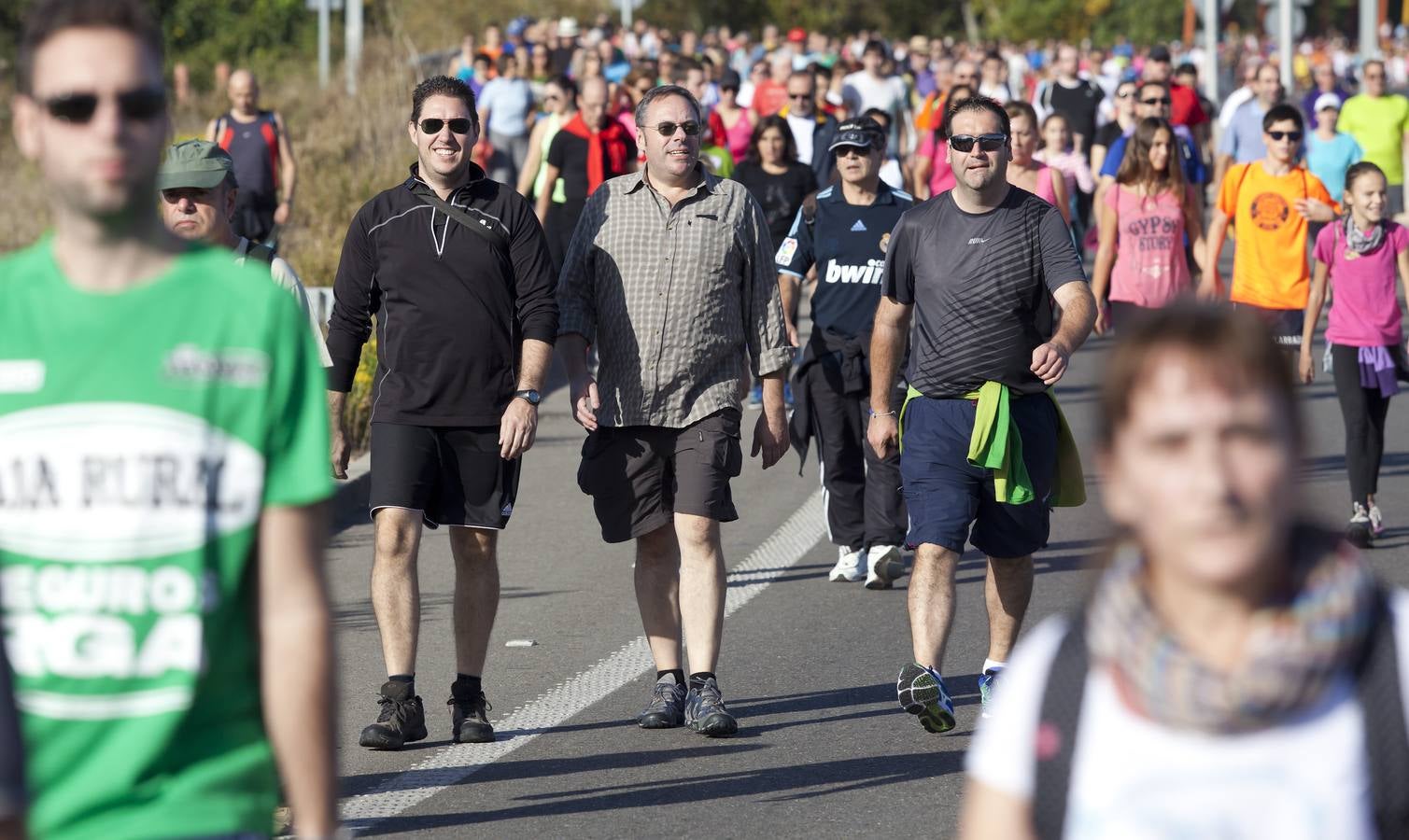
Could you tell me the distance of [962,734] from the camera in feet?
22.8

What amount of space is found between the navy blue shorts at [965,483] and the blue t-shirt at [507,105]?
15.0 metres

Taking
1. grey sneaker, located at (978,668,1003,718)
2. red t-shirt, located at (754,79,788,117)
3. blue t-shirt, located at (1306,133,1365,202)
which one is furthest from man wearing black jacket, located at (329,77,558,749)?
red t-shirt, located at (754,79,788,117)

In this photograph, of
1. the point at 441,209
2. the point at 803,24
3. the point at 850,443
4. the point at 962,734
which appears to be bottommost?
the point at 962,734

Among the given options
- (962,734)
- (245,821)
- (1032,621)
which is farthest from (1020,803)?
(1032,621)

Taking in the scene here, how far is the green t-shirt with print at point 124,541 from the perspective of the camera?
8.45 ft

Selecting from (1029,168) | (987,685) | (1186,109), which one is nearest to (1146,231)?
(1029,168)

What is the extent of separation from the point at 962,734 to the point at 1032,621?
5.37ft

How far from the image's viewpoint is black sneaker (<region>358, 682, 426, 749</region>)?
21.9ft

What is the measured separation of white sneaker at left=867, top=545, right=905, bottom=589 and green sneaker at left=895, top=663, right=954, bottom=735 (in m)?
2.44

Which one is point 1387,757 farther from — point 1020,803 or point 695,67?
point 695,67

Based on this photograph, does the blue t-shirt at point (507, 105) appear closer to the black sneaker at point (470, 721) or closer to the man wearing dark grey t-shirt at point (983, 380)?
the man wearing dark grey t-shirt at point (983, 380)

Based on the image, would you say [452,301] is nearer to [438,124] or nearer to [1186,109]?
[438,124]

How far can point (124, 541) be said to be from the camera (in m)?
2.58

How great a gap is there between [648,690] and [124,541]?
5001 millimetres
